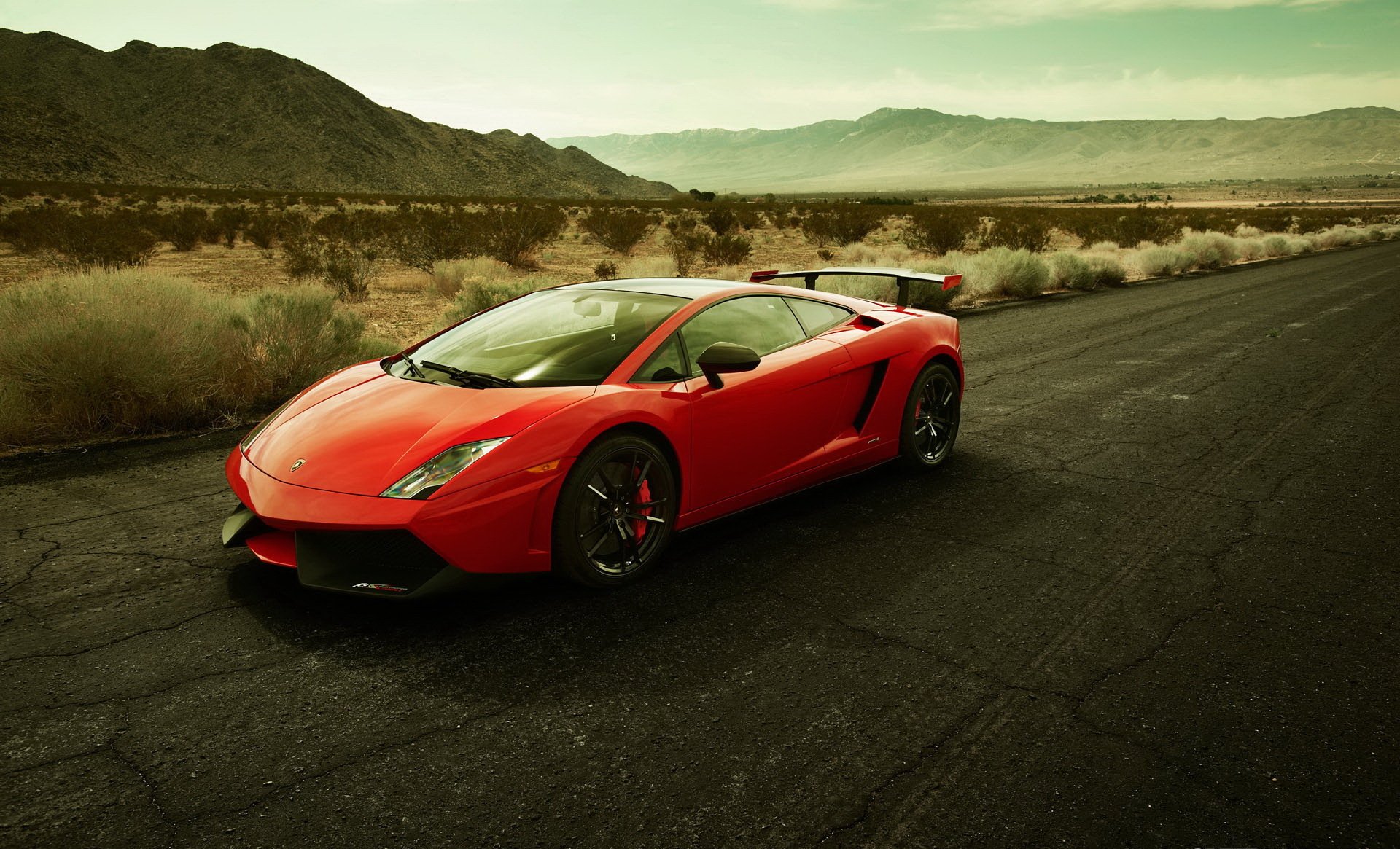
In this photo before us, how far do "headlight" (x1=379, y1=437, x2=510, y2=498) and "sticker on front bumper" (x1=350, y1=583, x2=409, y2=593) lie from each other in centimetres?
33

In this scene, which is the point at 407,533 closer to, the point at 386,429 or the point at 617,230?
the point at 386,429

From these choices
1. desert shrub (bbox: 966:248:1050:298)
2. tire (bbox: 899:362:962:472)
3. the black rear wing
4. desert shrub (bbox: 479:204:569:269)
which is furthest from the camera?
desert shrub (bbox: 479:204:569:269)

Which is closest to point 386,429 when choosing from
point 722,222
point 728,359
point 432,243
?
point 728,359

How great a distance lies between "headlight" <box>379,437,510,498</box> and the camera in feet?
11.4

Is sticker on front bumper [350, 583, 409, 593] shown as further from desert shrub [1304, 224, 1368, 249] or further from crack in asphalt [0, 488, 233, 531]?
desert shrub [1304, 224, 1368, 249]

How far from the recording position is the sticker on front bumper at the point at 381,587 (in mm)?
3445

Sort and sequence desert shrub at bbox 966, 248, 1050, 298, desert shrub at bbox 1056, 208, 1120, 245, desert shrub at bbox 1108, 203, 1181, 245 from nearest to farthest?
desert shrub at bbox 966, 248, 1050, 298 → desert shrub at bbox 1108, 203, 1181, 245 → desert shrub at bbox 1056, 208, 1120, 245

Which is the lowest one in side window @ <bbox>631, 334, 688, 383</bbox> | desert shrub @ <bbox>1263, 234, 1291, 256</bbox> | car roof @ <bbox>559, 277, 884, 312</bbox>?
desert shrub @ <bbox>1263, 234, 1291, 256</bbox>

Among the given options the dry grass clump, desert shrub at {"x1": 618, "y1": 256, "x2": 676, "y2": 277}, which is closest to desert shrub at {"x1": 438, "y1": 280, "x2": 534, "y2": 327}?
the dry grass clump

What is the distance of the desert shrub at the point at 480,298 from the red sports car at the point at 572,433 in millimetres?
8042

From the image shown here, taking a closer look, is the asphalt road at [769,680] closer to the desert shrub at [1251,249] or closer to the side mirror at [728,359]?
the side mirror at [728,359]

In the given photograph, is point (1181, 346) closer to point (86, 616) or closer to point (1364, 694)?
point (1364, 694)

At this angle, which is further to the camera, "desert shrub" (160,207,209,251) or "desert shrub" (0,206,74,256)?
"desert shrub" (160,207,209,251)

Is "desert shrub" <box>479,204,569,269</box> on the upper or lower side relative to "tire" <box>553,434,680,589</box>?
upper
